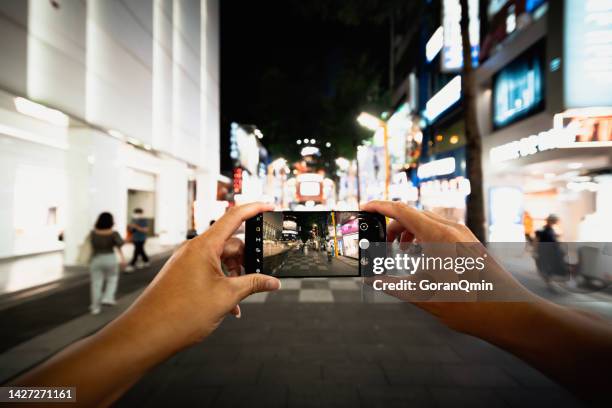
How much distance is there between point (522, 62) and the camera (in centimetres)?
1288

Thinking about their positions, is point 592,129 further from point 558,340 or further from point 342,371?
point 558,340

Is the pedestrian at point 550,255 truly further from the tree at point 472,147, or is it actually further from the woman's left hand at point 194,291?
the woman's left hand at point 194,291

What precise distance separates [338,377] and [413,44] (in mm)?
30061

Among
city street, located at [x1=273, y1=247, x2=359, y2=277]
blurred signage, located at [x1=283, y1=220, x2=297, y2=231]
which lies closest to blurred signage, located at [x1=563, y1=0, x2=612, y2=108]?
city street, located at [x1=273, y1=247, x2=359, y2=277]

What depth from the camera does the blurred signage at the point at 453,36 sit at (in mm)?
15250

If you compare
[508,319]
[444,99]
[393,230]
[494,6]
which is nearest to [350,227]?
[393,230]

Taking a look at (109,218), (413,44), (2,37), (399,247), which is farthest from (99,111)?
(413,44)

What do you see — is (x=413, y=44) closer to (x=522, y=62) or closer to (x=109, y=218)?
(x=522, y=62)

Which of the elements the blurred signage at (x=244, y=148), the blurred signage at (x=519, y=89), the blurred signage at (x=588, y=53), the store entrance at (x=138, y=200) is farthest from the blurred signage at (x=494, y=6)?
the blurred signage at (x=244, y=148)

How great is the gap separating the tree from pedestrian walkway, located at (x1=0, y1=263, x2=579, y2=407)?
2810mm

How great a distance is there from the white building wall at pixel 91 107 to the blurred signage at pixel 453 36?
13.6 meters

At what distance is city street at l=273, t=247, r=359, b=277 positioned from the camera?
1979 millimetres

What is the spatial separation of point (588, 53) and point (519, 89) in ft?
13.4

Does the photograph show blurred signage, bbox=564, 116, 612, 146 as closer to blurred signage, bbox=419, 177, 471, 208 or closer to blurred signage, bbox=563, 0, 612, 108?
blurred signage, bbox=563, 0, 612, 108
